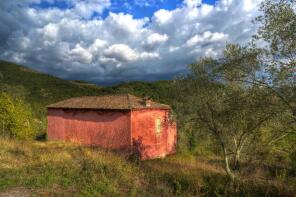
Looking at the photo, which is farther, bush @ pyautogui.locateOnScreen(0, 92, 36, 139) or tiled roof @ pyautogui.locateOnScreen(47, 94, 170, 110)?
tiled roof @ pyautogui.locateOnScreen(47, 94, 170, 110)

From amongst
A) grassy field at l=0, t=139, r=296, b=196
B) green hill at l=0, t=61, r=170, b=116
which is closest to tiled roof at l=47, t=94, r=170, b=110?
grassy field at l=0, t=139, r=296, b=196

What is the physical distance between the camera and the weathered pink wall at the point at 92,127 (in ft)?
83.1

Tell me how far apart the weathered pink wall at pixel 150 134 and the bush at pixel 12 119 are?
7946 mm

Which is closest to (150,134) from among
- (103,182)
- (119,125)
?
(119,125)

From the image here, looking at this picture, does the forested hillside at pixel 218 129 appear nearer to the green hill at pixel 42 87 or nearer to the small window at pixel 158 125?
the small window at pixel 158 125

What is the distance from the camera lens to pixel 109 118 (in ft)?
85.5

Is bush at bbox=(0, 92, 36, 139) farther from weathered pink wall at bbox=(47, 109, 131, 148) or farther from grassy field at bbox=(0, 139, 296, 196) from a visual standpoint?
grassy field at bbox=(0, 139, 296, 196)

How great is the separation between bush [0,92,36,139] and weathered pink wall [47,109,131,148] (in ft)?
15.5

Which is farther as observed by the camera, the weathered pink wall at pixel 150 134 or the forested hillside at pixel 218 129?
the weathered pink wall at pixel 150 134

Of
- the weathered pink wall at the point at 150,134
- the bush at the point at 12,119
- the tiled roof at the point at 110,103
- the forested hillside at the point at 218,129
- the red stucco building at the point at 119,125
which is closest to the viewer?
the forested hillside at the point at 218,129

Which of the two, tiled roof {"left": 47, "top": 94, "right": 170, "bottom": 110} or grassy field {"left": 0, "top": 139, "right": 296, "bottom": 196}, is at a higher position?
tiled roof {"left": 47, "top": 94, "right": 170, "bottom": 110}

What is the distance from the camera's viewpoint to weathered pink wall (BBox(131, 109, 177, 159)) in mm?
25438

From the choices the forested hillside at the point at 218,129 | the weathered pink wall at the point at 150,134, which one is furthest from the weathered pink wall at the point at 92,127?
the forested hillside at the point at 218,129

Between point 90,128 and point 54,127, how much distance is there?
5292 millimetres
